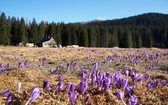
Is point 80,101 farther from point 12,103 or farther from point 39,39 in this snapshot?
point 39,39

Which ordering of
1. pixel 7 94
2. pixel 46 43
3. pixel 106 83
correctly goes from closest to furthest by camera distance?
pixel 7 94 < pixel 106 83 < pixel 46 43

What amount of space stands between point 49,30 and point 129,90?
8773cm

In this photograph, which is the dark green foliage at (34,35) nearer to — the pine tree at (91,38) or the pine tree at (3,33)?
the pine tree at (3,33)

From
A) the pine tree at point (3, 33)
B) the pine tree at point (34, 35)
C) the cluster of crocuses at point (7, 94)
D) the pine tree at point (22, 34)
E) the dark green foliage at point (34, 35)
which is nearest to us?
the cluster of crocuses at point (7, 94)

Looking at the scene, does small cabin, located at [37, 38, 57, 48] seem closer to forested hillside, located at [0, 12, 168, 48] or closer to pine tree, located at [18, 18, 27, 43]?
forested hillside, located at [0, 12, 168, 48]

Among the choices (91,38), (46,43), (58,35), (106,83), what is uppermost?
(58,35)

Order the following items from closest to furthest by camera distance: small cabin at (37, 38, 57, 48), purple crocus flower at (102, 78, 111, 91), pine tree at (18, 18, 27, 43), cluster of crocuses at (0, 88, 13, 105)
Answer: cluster of crocuses at (0, 88, 13, 105)
purple crocus flower at (102, 78, 111, 91)
pine tree at (18, 18, 27, 43)
small cabin at (37, 38, 57, 48)

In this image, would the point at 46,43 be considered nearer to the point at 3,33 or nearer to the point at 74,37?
the point at 74,37

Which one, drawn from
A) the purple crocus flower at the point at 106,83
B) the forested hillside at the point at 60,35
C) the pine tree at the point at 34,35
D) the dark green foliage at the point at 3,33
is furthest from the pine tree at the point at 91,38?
the purple crocus flower at the point at 106,83

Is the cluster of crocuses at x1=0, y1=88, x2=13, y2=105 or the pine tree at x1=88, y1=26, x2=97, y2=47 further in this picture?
the pine tree at x1=88, y1=26, x2=97, y2=47

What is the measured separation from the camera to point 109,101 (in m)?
3.63

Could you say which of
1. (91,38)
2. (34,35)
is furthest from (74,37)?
(34,35)

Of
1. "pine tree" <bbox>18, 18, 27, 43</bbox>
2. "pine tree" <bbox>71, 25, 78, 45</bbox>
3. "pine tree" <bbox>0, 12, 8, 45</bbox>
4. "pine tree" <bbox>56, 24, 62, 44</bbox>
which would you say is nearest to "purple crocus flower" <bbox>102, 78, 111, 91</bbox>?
"pine tree" <bbox>0, 12, 8, 45</bbox>

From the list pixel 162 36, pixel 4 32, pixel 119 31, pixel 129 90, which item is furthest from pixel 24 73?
pixel 162 36
